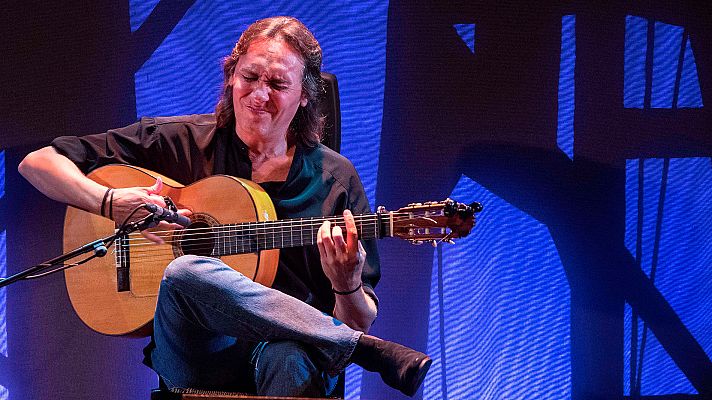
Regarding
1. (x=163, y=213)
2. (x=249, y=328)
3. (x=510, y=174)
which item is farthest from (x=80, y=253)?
(x=510, y=174)

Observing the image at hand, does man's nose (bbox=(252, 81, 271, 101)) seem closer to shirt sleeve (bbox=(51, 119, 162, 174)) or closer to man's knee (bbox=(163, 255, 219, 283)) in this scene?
shirt sleeve (bbox=(51, 119, 162, 174))

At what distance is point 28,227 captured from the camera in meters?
3.40

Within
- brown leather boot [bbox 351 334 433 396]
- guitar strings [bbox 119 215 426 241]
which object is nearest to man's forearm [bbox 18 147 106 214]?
guitar strings [bbox 119 215 426 241]

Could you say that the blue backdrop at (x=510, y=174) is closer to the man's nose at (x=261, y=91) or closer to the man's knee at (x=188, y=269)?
the man's nose at (x=261, y=91)

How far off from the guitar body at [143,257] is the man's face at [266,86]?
24 cm

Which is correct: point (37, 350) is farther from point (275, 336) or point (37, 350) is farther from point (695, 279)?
point (695, 279)

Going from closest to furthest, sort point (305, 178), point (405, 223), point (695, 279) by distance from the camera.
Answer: point (405, 223) < point (305, 178) < point (695, 279)

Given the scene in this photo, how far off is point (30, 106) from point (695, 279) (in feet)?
9.20

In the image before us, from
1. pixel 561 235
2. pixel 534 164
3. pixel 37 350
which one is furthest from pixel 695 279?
pixel 37 350

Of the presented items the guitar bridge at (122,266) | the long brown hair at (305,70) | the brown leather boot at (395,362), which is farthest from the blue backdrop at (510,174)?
the brown leather boot at (395,362)

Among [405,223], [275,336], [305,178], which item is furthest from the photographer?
[305,178]

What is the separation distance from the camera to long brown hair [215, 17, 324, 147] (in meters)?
2.61

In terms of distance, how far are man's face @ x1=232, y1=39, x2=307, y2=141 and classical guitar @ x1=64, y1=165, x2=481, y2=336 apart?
0.24 metres

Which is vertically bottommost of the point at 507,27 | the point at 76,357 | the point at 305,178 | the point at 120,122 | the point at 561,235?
the point at 76,357
